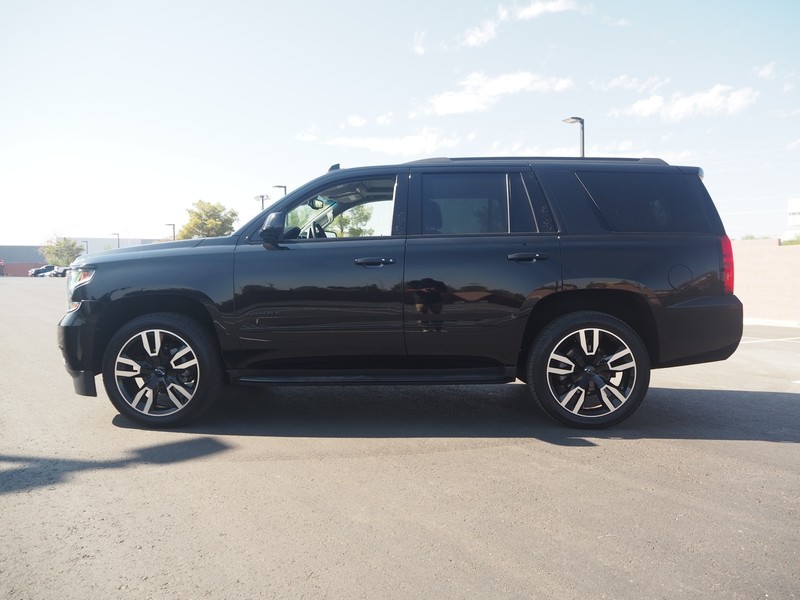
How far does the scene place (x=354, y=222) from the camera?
16.2 feet

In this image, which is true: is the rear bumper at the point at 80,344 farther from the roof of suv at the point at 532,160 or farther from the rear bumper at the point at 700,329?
the rear bumper at the point at 700,329

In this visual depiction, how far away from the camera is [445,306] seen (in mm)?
4457

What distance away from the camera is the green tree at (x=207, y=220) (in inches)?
2191

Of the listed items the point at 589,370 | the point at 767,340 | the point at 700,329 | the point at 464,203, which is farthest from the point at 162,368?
the point at 767,340

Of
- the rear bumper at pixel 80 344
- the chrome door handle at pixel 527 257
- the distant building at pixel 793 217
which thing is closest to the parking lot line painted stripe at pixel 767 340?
the chrome door handle at pixel 527 257

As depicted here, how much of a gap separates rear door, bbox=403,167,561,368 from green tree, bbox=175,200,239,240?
5287cm

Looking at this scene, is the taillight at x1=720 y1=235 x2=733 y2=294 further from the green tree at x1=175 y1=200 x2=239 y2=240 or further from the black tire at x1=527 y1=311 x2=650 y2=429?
the green tree at x1=175 y1=200 x2=239 y2=240

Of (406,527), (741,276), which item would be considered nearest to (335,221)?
(406,527)

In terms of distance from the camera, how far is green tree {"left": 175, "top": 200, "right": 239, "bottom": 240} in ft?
183

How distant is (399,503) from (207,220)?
5716cm

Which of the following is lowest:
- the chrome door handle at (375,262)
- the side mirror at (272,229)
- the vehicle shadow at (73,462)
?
the vehicle shadow at (73,462)

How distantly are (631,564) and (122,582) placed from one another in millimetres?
2091

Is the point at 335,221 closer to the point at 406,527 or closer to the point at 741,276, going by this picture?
the point at 406,527

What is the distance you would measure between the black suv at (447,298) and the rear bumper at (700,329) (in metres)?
0.01
